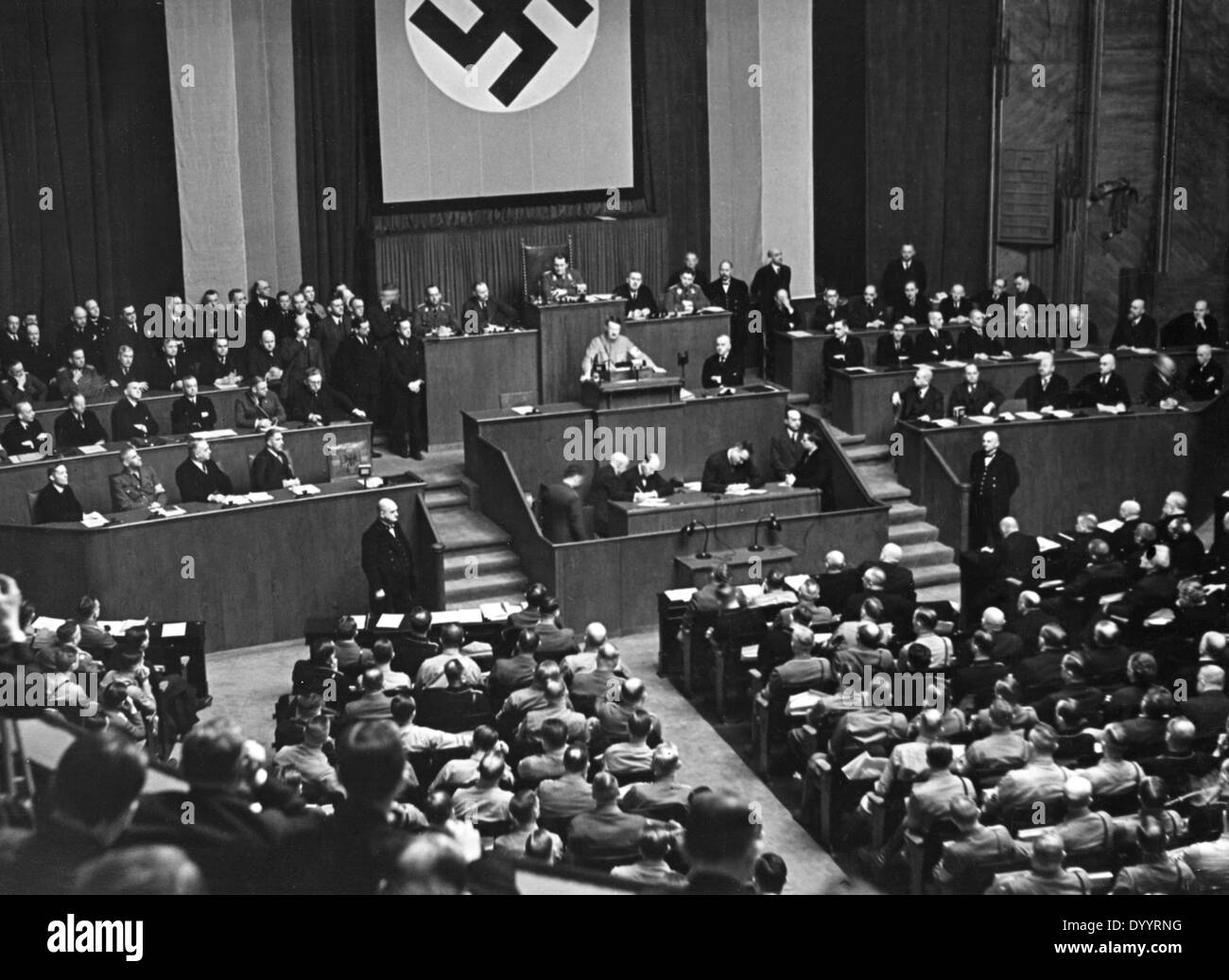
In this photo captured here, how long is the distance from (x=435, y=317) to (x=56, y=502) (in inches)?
176

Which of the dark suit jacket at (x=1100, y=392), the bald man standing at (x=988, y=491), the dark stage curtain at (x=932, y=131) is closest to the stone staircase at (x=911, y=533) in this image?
the bald man standing at (x=988, y=491)

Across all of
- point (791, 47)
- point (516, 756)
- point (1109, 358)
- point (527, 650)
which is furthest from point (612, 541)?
point (791, 47)

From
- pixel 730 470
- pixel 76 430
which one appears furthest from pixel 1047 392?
pixel 76 430

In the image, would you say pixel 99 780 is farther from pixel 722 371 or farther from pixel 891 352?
pixel 891 352

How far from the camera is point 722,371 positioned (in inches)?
672

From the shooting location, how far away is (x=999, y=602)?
520 inches

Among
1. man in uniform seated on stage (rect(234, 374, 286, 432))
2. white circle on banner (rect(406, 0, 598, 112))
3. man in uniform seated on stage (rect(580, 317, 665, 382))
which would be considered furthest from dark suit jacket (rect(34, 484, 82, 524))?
white circle on banner (rect(406, 0, 598, 112))

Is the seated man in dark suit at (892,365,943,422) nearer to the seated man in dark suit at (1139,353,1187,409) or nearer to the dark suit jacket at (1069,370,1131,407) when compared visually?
the dark suit jacket at (1069,370,1131,407)

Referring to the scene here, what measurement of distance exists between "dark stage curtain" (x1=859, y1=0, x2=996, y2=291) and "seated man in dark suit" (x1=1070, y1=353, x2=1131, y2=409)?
362 centimetres

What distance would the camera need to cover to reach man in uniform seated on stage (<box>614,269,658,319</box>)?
17828 millimetres

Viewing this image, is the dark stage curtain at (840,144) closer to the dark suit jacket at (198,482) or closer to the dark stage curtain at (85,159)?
the dark stage curtain at (85,159)

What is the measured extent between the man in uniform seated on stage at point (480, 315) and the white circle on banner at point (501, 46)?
2407mm
